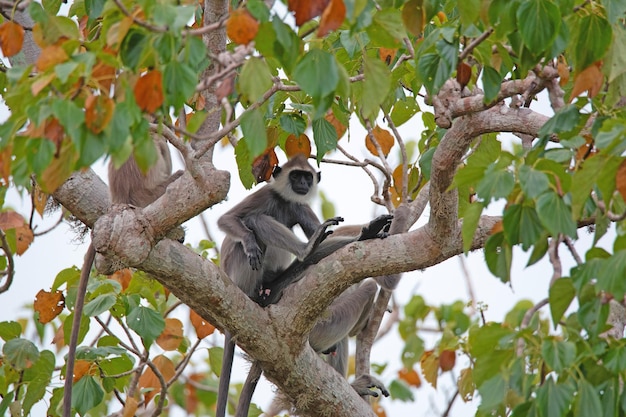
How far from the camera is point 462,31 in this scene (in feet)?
9.04

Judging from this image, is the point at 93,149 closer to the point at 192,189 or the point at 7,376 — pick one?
the point at 192,189

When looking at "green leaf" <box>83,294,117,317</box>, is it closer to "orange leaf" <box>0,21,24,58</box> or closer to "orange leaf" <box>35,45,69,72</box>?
"orange leaf" <box>0,21,24,58</box>

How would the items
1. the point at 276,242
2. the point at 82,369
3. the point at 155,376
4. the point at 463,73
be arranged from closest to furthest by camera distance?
the point at 463,73 < the point at 82,369 < the point at 155,376 < the point at 276,242

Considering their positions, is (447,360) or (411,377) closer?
(447,360)

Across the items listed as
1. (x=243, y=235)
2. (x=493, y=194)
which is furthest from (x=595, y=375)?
(x=243, y=235)

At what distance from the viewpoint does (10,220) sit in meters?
5.01

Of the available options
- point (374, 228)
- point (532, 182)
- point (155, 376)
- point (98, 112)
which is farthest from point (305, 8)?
point (155, 376)

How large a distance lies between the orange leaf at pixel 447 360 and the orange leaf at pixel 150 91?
3.27m

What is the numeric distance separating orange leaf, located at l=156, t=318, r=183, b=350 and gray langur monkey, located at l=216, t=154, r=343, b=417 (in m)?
0.27

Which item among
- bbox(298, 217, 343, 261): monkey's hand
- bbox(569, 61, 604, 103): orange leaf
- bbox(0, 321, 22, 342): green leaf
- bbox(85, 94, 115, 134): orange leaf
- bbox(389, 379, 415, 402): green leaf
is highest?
bbox(389, 379, 415, 402): green leaf

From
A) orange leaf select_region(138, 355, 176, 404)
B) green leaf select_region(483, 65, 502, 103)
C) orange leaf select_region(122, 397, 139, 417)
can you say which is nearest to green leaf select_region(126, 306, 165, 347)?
orange leaf select_region(122, 397, 139, 417)

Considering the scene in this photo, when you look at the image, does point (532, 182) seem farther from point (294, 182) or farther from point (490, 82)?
point (294, 182)

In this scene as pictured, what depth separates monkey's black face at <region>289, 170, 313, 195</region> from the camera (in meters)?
5.86

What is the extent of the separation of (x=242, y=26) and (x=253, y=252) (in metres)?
3.01
